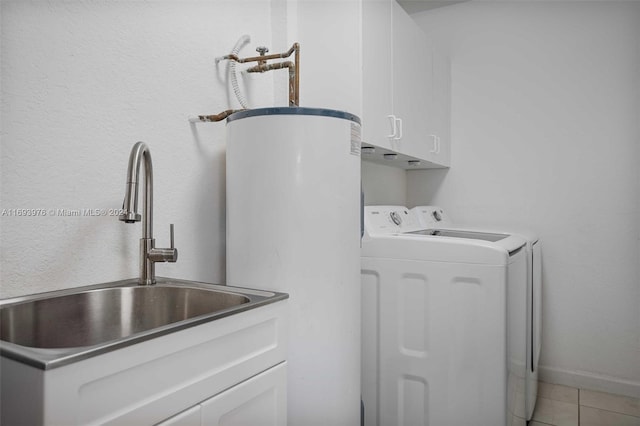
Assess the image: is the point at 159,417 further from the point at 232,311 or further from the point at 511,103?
the point at 511,103

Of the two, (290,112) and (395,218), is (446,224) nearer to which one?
(395,218)

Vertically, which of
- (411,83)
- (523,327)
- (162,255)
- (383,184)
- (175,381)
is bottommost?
(523,327)

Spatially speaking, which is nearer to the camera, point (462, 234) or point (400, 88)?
point (400, 88)

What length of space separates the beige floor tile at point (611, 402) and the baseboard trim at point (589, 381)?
1.3 inches

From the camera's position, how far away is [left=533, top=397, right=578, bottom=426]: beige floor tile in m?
2.32

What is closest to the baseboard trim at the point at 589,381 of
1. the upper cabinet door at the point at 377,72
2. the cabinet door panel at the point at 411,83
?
the cabinet door panel at the point at 411,83

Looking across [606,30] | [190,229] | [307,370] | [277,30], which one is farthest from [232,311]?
[606,30]

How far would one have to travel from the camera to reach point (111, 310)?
1.23 meters

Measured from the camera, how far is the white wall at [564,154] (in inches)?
103

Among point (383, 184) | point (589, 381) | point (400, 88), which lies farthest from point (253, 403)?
point (589, 381)

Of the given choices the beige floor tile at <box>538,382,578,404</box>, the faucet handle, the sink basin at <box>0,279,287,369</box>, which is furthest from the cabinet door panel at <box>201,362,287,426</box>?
the beige floor tile at <box>538,382,578,404</box>

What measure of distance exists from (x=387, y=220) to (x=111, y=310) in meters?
1.33

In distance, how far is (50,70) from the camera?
1175mm

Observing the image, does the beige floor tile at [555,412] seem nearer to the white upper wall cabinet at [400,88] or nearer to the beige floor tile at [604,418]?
the beige floor tile at [604,418]
